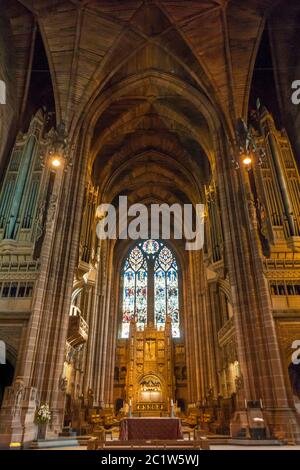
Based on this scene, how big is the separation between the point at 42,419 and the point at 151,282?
2143 cm

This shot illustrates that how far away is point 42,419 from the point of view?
10375 mm

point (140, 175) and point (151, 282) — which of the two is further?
point (151, 282)

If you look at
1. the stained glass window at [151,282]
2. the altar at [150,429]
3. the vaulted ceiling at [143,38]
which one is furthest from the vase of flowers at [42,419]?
the stained glass window at [151,282]

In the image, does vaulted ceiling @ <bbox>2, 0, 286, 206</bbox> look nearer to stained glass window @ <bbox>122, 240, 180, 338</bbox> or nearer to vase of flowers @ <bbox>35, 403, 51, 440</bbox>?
vase of flowers @ <bbox>35, 403, 51, 440</bbox>

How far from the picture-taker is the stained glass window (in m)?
30.0

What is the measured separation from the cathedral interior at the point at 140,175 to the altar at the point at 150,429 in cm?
108

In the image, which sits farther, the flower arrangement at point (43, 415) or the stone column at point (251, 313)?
the stone column at point (251, 313)

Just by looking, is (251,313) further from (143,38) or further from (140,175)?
(140,175)

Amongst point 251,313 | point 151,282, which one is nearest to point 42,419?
point 251,313

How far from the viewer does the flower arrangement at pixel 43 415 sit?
34.1 ft

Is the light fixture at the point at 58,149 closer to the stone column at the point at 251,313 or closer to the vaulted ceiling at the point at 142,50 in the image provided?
the vaulted ceiling at the point at 142,50

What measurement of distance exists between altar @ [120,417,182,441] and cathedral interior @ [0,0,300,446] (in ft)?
3.54

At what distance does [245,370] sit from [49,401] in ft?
23.6

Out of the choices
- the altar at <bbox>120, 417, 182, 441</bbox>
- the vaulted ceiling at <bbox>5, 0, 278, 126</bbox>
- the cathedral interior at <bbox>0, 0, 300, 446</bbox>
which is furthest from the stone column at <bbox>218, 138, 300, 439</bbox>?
the vaulted ceiling at <bbox>5, 0, 278, 126</bbox>
